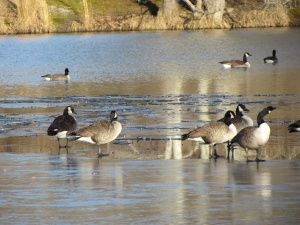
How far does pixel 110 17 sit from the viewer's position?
195 feet

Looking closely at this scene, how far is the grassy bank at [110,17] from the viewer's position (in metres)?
54.0

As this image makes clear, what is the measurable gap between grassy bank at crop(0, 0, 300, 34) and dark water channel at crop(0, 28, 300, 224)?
2023cm

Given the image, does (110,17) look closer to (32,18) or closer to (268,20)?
(32,18)

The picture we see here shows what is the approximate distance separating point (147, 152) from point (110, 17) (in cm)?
4764

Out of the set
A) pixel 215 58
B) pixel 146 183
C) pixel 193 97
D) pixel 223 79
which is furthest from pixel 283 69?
pixel 146 183

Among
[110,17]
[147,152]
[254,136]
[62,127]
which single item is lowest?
[147,152]

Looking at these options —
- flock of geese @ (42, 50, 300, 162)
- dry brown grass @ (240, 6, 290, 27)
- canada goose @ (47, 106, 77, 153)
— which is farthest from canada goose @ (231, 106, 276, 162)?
dry brown grass @ (240, 6, 290, 27)

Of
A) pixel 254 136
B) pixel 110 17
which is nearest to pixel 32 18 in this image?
pixel 110 17

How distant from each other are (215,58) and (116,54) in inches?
222

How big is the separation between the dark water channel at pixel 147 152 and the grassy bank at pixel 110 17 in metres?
20.2

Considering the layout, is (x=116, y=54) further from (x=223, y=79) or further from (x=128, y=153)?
(x=128, y=153)

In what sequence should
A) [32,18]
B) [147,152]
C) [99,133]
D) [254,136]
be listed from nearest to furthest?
1. [254,136]
2. [99,133]
3. [147,152]
4. [32,18]

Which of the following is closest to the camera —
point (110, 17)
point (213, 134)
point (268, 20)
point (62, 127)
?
point (213, 134)

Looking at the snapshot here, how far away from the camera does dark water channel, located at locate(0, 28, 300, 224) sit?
344 inches
